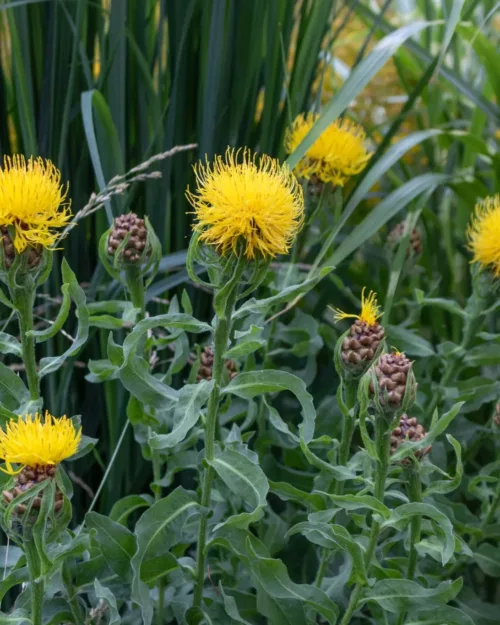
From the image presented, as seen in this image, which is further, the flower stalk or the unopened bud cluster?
the unopened bud cluster

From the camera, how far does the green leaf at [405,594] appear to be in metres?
0.86

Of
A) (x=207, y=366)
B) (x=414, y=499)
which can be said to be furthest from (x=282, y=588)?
(x=207, y=366)

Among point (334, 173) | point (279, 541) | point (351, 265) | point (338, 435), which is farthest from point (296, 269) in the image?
point (351, 265)

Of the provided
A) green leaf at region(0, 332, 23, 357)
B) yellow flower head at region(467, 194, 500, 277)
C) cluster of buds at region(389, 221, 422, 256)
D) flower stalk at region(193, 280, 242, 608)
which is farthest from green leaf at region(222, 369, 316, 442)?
cluster of buds at region(389, 221, 422, 256)

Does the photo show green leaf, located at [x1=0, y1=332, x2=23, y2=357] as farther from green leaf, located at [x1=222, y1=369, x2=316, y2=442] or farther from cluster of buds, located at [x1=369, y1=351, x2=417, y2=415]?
cluster of buds, located at [x1=369, y1=351, x2=417, y2=415]

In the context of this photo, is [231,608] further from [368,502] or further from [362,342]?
[362,342]

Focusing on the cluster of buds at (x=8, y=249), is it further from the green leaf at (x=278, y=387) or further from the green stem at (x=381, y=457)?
the green stem at (x=381, y=457)

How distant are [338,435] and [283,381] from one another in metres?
0.46

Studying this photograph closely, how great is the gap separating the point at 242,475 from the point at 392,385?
0.17 meters

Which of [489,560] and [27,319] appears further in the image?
[489,560]

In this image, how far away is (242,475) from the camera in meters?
0.82

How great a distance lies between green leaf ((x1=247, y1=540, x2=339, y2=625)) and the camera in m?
0.87

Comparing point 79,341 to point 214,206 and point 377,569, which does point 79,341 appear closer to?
point 214,206

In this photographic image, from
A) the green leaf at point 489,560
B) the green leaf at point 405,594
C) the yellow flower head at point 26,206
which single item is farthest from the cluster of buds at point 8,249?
the green leaf at point 489,560
